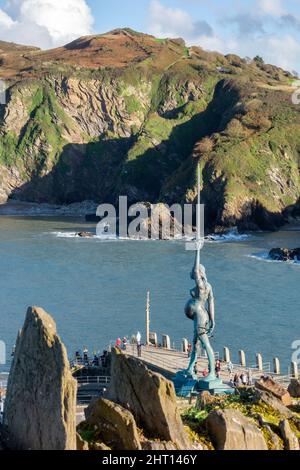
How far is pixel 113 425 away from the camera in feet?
46.8

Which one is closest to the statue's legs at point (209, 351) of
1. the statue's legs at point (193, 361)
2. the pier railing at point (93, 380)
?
the statue's legs at point (193, 361)

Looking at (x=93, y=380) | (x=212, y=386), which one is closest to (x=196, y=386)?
(x=212, y=386)

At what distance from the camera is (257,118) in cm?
17325

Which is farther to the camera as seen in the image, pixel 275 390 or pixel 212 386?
pixel 212 386

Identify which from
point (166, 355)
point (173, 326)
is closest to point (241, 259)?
point (173, 326)

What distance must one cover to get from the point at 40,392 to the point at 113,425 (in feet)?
4.34

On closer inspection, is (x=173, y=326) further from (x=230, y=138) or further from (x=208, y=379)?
(x=230, y=138)

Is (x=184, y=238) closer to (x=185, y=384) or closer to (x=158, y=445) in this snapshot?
(x=185, y=384)

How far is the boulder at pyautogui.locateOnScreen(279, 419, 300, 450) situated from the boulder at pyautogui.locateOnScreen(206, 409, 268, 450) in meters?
0.81

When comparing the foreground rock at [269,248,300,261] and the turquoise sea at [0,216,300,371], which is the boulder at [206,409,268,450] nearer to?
the turquoise sea at [0,216,300,371]

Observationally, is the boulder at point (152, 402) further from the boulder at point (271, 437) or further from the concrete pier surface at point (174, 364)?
the concrete pier surface at point (174, 364)

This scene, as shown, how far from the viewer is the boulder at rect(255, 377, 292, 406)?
19016 millimetres

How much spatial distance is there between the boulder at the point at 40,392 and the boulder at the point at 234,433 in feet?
9.00

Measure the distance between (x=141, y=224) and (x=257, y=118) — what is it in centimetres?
5536
